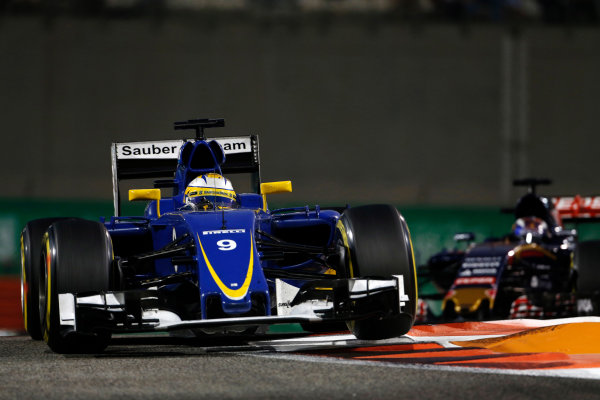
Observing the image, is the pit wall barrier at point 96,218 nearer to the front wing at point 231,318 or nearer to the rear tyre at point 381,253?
the front wing at point 231,318

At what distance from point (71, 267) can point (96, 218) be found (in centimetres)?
774

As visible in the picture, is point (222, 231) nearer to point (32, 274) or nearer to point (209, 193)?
point (209, 193)

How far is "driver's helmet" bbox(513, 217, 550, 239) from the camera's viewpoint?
12.5m

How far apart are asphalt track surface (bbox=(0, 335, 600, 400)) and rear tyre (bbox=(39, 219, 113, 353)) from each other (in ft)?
0.50

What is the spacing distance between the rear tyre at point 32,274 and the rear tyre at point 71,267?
1.14 metres

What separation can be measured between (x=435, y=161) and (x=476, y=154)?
829 mm

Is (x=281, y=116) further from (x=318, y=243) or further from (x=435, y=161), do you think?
(x=318, y=243)

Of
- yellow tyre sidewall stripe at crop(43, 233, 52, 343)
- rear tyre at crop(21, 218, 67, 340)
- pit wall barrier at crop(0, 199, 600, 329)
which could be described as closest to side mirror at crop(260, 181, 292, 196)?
rear tyre at crop(21, 218, 67, 340)

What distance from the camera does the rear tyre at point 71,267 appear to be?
657 centimetres

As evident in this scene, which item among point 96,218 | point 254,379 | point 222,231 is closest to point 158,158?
point 222,231

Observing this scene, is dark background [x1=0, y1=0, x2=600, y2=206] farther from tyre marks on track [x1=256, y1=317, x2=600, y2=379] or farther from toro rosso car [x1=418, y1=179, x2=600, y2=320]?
tyre marks on track [x1=256, y1=317, x2=600, y2=379]

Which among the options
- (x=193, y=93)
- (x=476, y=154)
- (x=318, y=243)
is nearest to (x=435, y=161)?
(x=476, y=154)

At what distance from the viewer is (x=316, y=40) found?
68.9 feet

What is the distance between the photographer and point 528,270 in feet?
38.7
